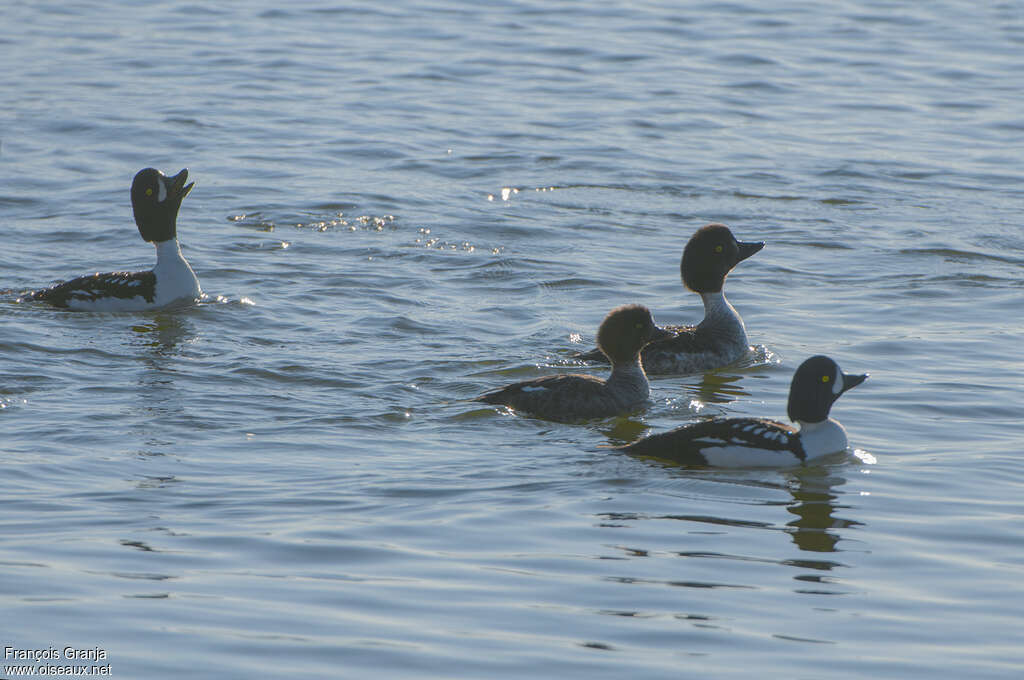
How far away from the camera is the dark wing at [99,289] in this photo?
556 inches

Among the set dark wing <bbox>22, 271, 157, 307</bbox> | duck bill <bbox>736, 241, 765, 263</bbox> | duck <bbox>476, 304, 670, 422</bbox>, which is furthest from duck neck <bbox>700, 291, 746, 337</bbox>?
dark wing <bbox>22, 271, 157, 307</bbox>

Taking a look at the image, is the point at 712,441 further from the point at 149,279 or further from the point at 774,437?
the point at 149,279

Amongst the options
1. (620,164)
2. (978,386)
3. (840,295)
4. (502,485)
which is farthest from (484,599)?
(620,164)

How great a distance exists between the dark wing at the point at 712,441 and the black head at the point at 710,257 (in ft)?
12.3

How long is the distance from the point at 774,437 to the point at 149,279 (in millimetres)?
7053

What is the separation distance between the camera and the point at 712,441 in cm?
984

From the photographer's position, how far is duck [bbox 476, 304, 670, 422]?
36.4ft

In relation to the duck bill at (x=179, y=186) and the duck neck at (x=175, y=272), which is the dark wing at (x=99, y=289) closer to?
the duck neck at (x=175, y=272)

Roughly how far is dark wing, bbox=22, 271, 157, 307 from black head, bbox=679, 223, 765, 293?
5.14 metres

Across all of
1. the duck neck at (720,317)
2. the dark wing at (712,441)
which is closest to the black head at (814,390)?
the dark wing at (712,441)

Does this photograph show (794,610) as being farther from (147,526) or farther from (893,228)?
(893,228)

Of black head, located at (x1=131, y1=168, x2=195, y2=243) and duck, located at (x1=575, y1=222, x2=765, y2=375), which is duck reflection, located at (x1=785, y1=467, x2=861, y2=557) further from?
black head, located at (x1=131, y1=168, x2=195, y2=243)

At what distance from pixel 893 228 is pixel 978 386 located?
19.3ft

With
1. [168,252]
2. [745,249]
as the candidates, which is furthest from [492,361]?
[168,252]
